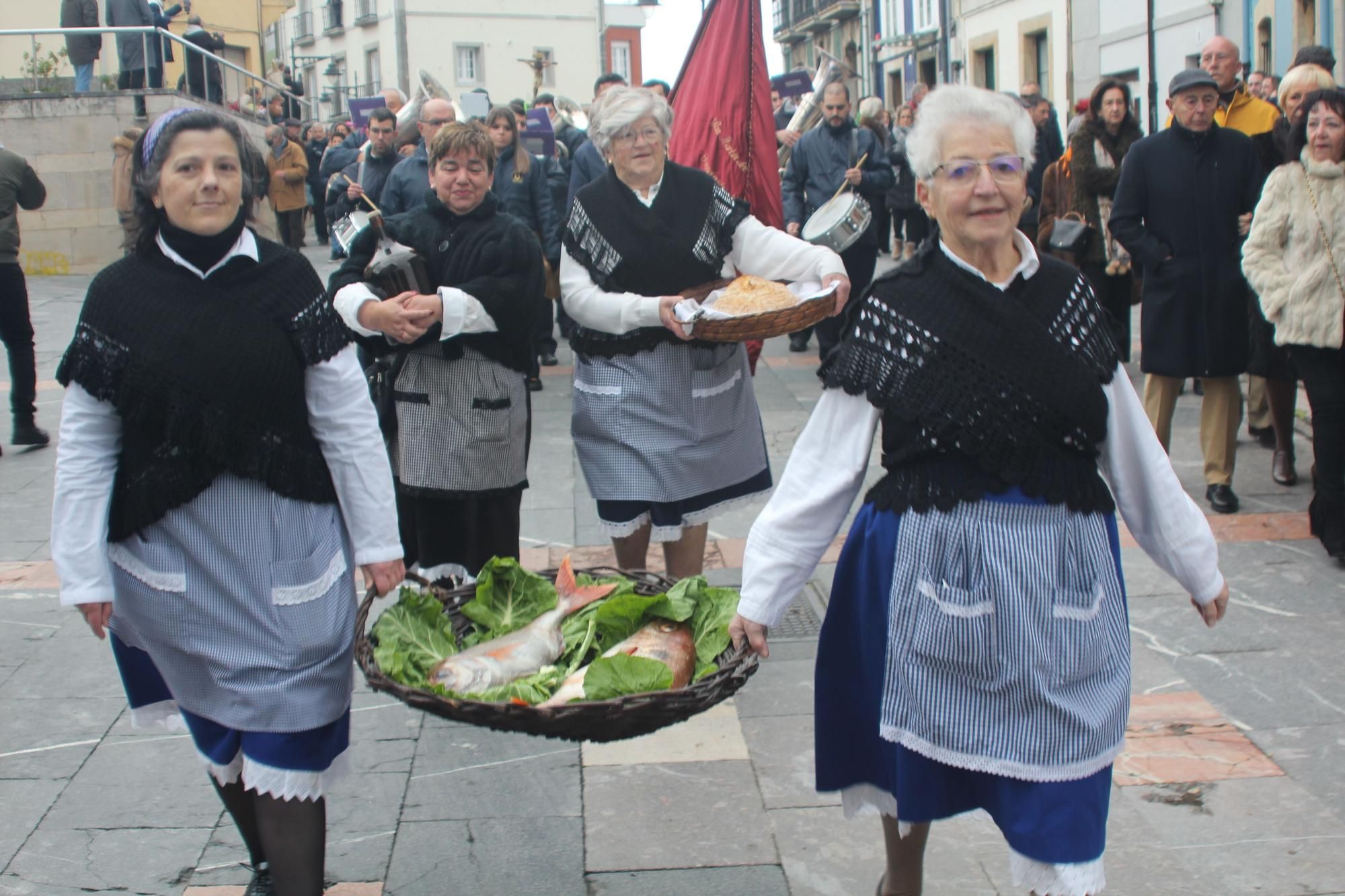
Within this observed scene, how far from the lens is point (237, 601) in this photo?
3.01 m

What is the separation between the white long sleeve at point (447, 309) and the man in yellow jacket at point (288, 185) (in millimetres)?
17356

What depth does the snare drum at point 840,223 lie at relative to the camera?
644 cm

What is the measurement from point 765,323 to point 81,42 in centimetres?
1772

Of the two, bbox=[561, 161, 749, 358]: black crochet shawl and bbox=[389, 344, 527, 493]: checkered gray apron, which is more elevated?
bbox=[561, 161, 749, 358]: black crochet shawl

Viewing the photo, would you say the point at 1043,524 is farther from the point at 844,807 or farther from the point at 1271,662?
the point at 1271,662

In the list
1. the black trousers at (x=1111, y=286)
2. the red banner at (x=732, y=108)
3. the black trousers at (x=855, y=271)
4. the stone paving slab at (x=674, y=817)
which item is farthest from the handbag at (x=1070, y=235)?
the stone paving slab at (x=674, y=817)

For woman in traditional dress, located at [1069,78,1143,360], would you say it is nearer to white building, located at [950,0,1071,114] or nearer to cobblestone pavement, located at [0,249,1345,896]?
cobblestone pavement, located at [0,249,1345,896]

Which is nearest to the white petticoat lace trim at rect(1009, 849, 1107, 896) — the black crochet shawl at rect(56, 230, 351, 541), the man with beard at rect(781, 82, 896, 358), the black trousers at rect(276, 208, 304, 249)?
the black crochet shawl at rect(56, 230, 351, 541)

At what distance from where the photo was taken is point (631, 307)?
4508 millimetres

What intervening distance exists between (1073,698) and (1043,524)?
0.33m

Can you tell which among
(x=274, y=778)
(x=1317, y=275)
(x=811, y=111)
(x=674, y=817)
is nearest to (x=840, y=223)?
(x=1317, y=275)

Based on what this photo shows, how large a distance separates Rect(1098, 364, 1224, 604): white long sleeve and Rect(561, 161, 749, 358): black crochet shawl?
1.99m

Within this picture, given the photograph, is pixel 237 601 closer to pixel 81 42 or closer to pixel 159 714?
pixel 159 714

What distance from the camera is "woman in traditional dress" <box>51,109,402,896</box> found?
2.95 m
